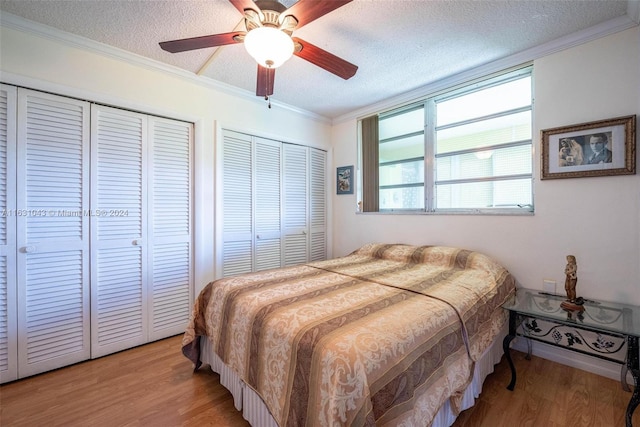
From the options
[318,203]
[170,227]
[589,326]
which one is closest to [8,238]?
[170,227]

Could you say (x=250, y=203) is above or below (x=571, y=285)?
above

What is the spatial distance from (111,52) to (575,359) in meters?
4.36

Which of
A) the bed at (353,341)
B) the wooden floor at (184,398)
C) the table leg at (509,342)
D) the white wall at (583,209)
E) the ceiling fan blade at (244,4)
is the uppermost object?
the ceiling fan blade at (244,4)

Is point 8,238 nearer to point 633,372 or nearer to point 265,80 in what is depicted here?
point 265,80

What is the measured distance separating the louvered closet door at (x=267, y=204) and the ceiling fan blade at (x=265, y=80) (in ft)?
3.89

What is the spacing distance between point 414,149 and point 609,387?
2.43 metres

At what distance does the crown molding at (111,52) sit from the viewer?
6.06 feet

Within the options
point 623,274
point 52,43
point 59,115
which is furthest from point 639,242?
point 52,43

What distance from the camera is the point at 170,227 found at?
2.54 meters

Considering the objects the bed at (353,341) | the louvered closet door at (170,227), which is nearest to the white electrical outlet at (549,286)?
the bed at (353,341)

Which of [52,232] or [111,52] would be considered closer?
[52,232]

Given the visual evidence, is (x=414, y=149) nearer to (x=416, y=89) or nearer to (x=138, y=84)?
(x=416, y=89)

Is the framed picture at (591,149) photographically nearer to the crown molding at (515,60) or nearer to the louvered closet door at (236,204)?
the crown molding at (515,60)

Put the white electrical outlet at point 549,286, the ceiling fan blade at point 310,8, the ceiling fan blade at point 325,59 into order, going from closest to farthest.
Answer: the ceiling fan blade at point 310,8, the ceiling fan blade at point 325,59, the white electrical outlet at point 549,286
